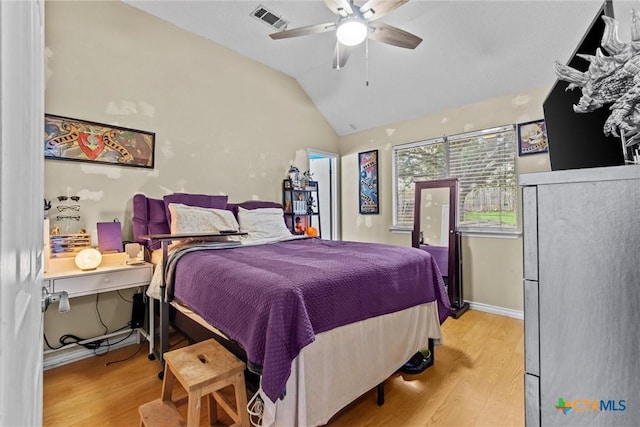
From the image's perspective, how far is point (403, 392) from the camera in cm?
190

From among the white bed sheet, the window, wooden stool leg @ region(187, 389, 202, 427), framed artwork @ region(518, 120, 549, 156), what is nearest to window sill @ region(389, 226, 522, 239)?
the window

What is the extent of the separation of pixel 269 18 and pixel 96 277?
281 centimetres

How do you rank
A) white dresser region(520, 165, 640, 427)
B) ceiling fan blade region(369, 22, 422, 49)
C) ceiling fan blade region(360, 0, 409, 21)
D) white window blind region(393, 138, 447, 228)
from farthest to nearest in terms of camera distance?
white window blind region(393, 138, 447, 228) < ceiling fan blade region(369, 22, 422, 49) < ceiling fan blade region(360, 0, 409, 21) < white dresser region(520, 165, 640, 427)

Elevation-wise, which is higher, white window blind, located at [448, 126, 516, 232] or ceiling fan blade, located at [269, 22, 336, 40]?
ceiling fan blade, located at [269, 22, 336, 40]

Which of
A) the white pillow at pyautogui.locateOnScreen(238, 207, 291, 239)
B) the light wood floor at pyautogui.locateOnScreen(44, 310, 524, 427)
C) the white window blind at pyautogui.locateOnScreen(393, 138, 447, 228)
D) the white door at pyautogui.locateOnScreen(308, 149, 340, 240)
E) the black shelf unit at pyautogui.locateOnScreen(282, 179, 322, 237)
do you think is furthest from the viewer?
the white door at pyautogui.locateOnScreen(308, 149, 340, 240)

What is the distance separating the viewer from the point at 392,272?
1.84 metres

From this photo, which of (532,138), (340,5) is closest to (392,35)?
(340,5)

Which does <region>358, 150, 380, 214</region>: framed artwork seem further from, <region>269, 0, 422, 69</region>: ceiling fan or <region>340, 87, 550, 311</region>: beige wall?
<region>269, 0, 422, 69</region>: ceiling fan

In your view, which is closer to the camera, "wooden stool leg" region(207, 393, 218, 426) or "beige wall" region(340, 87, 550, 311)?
"wooden stool leg" region(207, 393, 218, 426)

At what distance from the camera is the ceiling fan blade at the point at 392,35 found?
225 cm

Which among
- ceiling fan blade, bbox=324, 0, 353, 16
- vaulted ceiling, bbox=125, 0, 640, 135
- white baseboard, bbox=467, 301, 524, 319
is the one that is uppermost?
vaulted ceiling, bbox=125, 0, 640, 135

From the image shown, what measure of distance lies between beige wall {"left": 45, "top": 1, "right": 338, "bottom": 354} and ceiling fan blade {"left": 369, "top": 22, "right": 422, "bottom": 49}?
195 centimetres

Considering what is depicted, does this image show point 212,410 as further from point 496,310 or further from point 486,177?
point 486,177

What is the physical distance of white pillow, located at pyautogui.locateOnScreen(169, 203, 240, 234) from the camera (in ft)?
8.20
